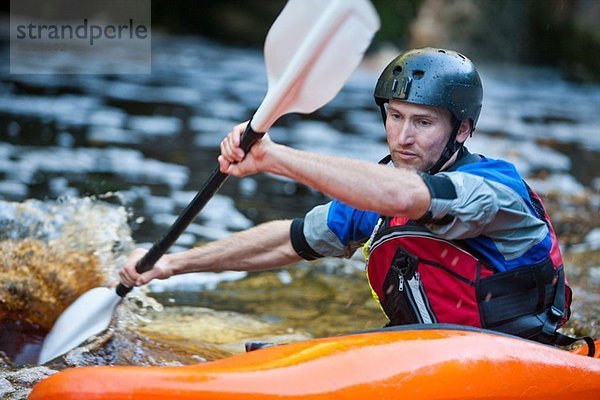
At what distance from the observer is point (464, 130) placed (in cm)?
331

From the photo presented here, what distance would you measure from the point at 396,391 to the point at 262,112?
38.8 inches

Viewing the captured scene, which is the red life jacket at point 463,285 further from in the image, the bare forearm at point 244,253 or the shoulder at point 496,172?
the bare forearm at point 244,253

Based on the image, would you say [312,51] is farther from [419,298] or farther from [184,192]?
[184,192]

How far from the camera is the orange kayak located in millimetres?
2508

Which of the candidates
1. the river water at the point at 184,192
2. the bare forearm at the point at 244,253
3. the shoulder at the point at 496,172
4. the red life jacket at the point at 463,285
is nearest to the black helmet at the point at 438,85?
the shoulder at the point at 496,172

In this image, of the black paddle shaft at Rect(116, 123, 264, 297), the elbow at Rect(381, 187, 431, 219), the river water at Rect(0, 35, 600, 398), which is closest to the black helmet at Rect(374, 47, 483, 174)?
the elbow at Rect(381, 187, 431, 219)

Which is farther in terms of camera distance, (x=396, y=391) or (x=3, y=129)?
(x=3, y=129)

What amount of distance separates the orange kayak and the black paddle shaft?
26.8 inches

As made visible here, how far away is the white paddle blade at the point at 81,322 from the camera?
13.5 ft

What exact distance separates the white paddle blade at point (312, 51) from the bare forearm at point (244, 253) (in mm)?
791

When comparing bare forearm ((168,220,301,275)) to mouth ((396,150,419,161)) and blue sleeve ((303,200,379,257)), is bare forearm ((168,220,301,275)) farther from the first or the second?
mouth ((396,150,419,161))

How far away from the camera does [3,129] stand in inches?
352

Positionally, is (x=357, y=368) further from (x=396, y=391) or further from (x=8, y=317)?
(x=8, y=317)

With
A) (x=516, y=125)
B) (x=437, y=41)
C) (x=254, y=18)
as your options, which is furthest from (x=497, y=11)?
(x=516, y=125)
